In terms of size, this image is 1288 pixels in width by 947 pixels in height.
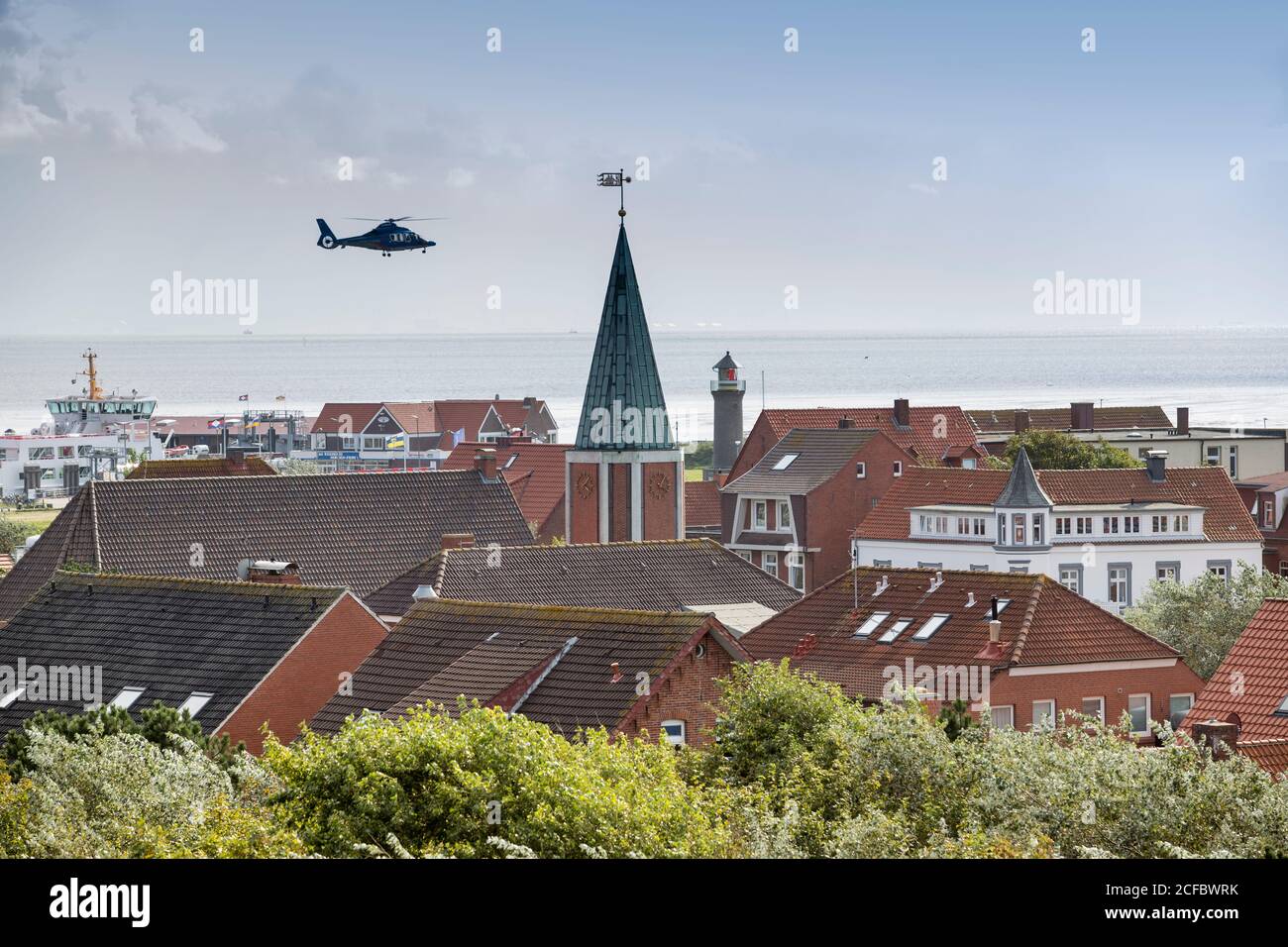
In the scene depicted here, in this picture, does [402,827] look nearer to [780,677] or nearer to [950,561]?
[780,677]

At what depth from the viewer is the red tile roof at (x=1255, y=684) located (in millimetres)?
27984

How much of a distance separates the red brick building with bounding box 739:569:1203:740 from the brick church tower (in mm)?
26779

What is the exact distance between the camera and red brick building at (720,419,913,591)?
81.8 meters

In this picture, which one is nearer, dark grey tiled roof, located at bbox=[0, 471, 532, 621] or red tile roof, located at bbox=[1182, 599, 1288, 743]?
red tile roof, located at bbox=[1182, 599, 1288, 743]

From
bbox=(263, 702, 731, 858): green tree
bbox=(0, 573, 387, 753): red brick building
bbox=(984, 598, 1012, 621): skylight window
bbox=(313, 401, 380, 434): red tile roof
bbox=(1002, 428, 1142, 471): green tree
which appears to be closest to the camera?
bbox=(263, 702, 731, 858): green tree

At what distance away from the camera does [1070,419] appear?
11681 centimetres

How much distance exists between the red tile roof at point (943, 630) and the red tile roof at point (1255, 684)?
7.04 metres

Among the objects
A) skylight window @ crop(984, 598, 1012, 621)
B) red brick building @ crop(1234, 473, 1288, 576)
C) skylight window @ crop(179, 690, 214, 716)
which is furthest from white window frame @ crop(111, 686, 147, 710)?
red brick building @ crop(1234, 473, 1288, 576)

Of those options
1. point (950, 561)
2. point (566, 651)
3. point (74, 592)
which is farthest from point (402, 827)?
point (950, 561)

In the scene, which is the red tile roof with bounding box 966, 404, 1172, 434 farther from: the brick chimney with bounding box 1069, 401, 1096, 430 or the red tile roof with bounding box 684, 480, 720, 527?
the red tile roof with bounding box 684, 480, 720, 527

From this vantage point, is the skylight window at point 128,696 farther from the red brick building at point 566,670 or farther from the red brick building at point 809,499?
the red brick building at point 809,499

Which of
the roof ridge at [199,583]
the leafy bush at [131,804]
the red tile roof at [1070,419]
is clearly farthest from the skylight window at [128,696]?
the red tile roof at [1070,419]

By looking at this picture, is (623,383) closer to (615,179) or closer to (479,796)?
(615,179)
